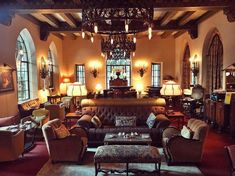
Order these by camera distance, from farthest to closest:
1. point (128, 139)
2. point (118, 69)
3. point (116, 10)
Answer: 1. point (118, 69)
2. point (128, 139)
3. point (116, 10)

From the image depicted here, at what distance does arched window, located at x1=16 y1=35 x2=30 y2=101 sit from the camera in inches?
357

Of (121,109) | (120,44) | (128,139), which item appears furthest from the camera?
(120,44)

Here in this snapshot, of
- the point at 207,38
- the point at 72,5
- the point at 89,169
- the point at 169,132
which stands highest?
the point at 72,5

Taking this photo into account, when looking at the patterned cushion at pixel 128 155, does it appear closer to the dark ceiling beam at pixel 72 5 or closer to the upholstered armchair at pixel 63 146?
the upholstered armchair at pixel 63 146

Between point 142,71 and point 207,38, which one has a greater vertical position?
point 207,38

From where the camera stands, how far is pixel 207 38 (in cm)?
956

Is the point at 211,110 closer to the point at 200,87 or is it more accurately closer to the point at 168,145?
the point at 200,87

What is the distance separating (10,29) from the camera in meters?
7.70

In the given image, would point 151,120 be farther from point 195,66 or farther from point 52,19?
point 52,19

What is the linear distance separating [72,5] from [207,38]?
17.5 ft

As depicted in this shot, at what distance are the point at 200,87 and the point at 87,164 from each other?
613 cm

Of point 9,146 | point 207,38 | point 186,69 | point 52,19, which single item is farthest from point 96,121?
point 186,69

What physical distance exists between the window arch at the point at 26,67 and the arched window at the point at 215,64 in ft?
22.2

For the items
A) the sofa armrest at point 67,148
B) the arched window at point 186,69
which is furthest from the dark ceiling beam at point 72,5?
the arched window at point 186,69
